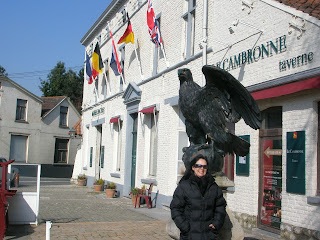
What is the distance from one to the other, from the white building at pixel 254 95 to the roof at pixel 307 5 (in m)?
0.04

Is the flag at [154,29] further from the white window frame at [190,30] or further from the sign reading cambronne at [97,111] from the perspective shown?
the sign reading cambronne at [97,111]

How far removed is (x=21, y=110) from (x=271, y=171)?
91.3ft

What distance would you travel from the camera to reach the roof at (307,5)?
7.60m

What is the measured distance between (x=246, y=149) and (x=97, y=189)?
14342mm

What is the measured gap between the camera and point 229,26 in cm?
1001

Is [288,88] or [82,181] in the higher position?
[288,88]

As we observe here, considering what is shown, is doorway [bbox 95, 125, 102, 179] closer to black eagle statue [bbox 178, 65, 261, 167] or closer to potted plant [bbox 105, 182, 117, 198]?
potted plant [bbox 105, 182, 117, 198]

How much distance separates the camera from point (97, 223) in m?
9.59

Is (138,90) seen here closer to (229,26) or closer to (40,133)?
(229,26)

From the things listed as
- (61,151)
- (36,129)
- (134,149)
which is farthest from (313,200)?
(61,151)

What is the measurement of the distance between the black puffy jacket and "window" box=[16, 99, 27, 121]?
30835 millimetres

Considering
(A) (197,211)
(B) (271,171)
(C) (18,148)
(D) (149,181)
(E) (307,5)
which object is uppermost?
(E) (307,5)

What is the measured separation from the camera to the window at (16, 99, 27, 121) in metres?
32.7

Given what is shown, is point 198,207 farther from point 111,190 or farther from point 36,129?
point 36,129
